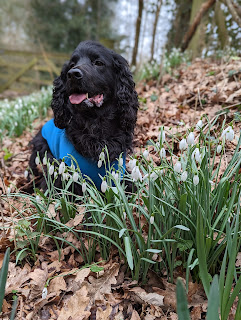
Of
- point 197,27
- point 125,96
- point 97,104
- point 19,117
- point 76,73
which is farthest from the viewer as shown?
point 197,27

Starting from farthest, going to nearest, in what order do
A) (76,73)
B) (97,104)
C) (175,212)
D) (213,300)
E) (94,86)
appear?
(97,104) → (94,86) → (76,73) → (175,212) → (213,300)

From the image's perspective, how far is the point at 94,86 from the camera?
8.00ft

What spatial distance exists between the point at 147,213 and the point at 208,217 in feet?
1.21

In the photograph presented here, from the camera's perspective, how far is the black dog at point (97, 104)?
2.49 metres

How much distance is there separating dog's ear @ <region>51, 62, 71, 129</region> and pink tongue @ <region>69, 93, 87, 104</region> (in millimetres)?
273

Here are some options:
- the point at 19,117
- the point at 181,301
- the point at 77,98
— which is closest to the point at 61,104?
the point at 77,98

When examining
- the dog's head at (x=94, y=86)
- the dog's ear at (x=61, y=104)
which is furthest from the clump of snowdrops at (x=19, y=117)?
the dog's head at (x=94, y=86)

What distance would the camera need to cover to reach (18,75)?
10.4m

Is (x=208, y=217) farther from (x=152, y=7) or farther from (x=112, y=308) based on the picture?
(x=152, y=7)

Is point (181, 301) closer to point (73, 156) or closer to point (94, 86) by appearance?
point (73, 156)

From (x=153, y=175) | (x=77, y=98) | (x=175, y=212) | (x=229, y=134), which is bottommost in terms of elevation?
(x=175, y=212)

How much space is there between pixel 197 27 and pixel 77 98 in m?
5.97

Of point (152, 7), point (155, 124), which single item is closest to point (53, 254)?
point (155, 124)

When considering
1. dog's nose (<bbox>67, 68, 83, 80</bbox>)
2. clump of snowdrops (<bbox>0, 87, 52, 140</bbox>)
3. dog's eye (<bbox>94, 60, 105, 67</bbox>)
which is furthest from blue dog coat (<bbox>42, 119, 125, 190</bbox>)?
clump of snowdrops (<bbox>0, 87, 52, 140</bbox>)
